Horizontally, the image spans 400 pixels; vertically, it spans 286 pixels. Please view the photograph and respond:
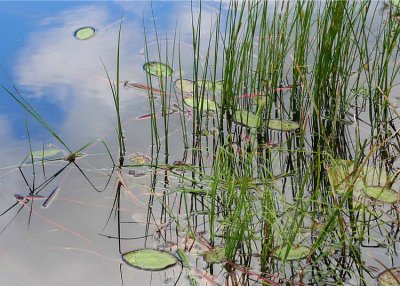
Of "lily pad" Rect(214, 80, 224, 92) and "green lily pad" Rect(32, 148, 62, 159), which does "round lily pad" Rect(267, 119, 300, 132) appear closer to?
"lily pad" Rect(214, 80, 224, 92)

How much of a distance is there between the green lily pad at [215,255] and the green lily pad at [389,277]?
0.41 m

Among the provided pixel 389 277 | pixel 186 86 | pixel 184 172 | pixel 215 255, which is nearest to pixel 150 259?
pixel 215 255

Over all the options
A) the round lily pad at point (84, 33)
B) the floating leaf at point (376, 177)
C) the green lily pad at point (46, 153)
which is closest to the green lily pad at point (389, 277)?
the floating leaf at point (376, 177)

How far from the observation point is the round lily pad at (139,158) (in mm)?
2221

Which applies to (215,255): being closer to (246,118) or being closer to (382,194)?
(382,194)

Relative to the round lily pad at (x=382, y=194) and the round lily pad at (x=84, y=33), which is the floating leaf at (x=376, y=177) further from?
the round lily pad at (x=84, y=33)

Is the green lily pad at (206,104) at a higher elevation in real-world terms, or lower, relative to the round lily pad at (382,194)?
higher

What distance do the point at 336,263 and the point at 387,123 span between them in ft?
2.99

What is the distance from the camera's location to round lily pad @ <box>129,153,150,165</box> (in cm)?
222

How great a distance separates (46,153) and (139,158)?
12.5 inches

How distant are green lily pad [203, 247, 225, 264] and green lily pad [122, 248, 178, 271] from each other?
83 mm

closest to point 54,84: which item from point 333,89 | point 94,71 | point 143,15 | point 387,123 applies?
point 94,71

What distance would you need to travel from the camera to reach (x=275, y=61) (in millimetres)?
2504

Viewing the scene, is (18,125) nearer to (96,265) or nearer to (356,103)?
(96,265)
